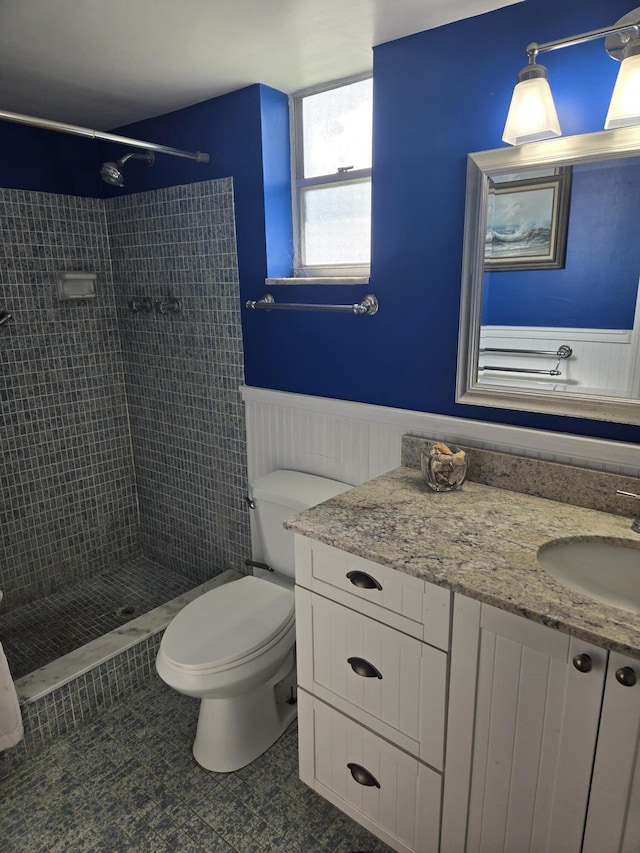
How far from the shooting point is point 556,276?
4.77ft

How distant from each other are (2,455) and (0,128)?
1345mm

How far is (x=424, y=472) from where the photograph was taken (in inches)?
63.7

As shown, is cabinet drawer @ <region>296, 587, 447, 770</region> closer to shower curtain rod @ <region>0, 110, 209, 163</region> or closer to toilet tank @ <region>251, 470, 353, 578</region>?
toilet tank @ <region>251, 470, 353, 578</region>

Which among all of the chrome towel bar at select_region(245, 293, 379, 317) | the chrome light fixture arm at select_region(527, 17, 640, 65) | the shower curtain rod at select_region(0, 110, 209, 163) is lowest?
the chrome towel bar at select_region(245, 293, 379, 317)

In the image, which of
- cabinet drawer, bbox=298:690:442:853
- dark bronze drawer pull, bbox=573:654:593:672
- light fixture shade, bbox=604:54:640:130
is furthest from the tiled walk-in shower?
dark bronze drawer pull, bbox=573:654:593:672

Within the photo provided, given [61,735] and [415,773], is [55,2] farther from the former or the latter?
[61,735]

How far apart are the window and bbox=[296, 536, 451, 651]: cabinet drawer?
3.48 ft

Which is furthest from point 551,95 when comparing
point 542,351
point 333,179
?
point 333,179

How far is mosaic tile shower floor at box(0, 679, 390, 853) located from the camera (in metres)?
1.53

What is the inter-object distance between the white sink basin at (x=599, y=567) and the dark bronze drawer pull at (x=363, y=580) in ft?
1.24

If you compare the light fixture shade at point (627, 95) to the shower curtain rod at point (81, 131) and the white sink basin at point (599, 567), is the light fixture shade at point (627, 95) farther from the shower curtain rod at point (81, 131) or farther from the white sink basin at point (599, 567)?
the shower curtain rod at point (81, 131)

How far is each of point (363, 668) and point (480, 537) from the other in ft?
1.41

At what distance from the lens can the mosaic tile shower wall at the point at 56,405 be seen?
2.40 meters

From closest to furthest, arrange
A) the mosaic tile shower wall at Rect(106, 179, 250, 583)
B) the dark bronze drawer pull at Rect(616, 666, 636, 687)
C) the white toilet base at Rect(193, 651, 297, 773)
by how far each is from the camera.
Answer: the dark bronze drawer pull at Rect(616, 666, 636, 687)
the white toilet base at Rect(193, 651, 297, 773)
the mosaic tile shower wall at Rect(106, 179, 250, 583)
